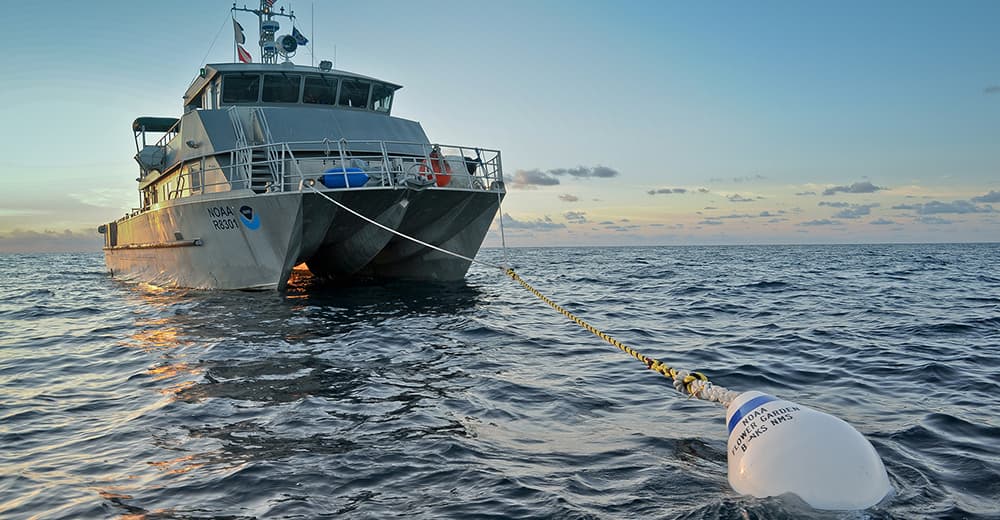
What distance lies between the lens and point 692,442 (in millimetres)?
4035

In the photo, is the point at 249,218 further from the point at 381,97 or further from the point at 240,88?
the point at 381,97

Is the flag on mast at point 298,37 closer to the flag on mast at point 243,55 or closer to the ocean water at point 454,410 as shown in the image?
the flag on mast at point 243,55

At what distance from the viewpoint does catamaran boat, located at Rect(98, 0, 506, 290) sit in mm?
12102

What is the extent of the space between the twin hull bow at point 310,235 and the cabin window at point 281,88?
3438 mm

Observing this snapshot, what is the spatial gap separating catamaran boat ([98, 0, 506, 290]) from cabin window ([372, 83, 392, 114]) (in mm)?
29

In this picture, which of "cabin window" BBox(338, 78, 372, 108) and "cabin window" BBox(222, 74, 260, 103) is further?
"cabin window" BBox(338, 78, 372, 108)

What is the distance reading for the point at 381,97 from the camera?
56.4ft

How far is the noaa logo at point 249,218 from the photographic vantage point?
1216 cm

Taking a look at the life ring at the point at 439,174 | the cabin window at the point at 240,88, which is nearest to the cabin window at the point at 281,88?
the cabin window at the point at 240,88

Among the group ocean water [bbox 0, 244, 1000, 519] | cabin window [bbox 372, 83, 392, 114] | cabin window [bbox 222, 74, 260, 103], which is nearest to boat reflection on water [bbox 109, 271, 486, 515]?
ocean water [bbox 0, 244, 1000, 519]

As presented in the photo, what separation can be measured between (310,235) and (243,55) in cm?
961

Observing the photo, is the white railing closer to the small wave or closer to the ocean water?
the ocean water

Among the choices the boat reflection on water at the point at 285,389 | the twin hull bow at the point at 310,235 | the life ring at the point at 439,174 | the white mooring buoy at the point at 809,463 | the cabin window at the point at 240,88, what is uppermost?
the cabin window at the point at 240,88

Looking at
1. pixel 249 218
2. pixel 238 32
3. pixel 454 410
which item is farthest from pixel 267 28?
pixel 454 410
